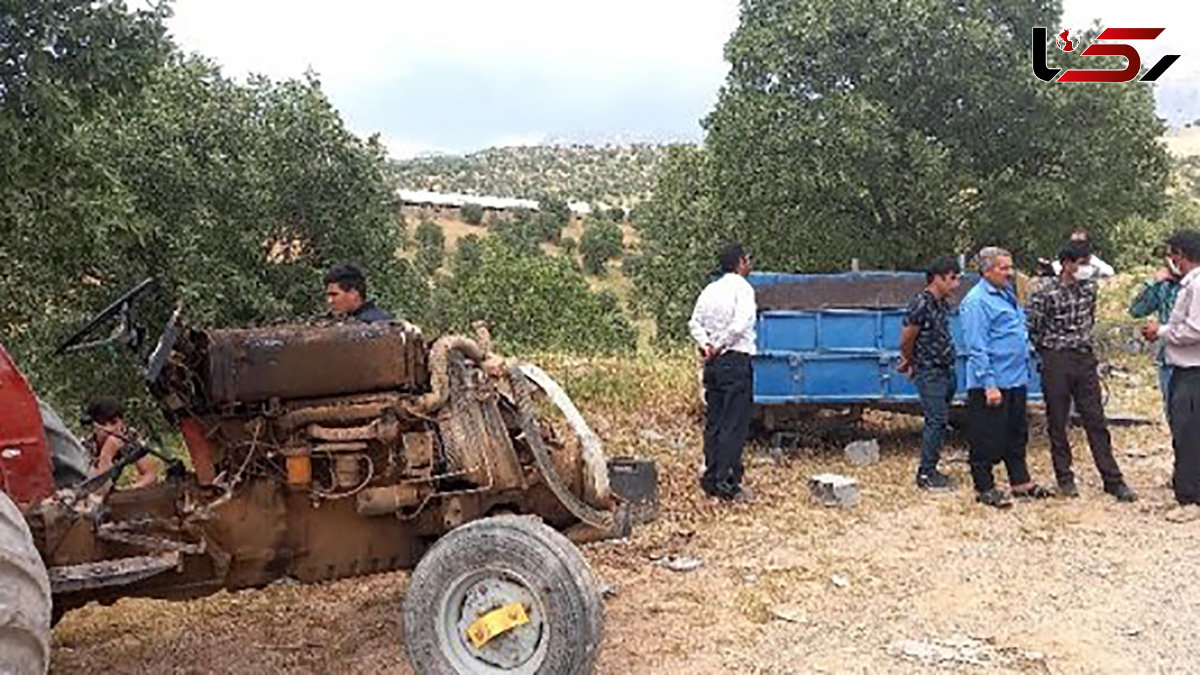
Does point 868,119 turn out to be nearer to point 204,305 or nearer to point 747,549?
point 204,305

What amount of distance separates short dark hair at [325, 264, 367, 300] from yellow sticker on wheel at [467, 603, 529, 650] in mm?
2099

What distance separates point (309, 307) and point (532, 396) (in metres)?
11.6

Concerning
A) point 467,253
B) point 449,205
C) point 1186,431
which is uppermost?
point 449,205

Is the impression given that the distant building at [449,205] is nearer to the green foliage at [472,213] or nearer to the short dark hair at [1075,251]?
the green foliage at [472,213]

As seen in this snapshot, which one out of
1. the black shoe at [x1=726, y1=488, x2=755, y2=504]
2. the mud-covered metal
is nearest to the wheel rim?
the mud-covered metal

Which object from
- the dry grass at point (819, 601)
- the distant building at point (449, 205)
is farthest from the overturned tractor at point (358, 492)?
the distant building at point (449, 205)

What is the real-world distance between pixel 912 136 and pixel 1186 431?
950cm

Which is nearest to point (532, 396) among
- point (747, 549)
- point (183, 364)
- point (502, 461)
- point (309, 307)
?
point (502, 461)

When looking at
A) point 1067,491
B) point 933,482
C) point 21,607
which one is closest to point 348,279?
point 21,607

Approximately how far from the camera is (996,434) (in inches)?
340

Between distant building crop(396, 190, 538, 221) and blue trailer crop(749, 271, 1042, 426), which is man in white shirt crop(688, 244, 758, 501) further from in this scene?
distant building crop(396, 190, 538, 221)

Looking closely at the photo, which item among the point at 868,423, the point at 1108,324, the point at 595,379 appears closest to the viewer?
the point at 868,423

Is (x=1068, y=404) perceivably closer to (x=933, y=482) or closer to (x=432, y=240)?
(x=933, y=482)

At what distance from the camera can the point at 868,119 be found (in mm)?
16953
